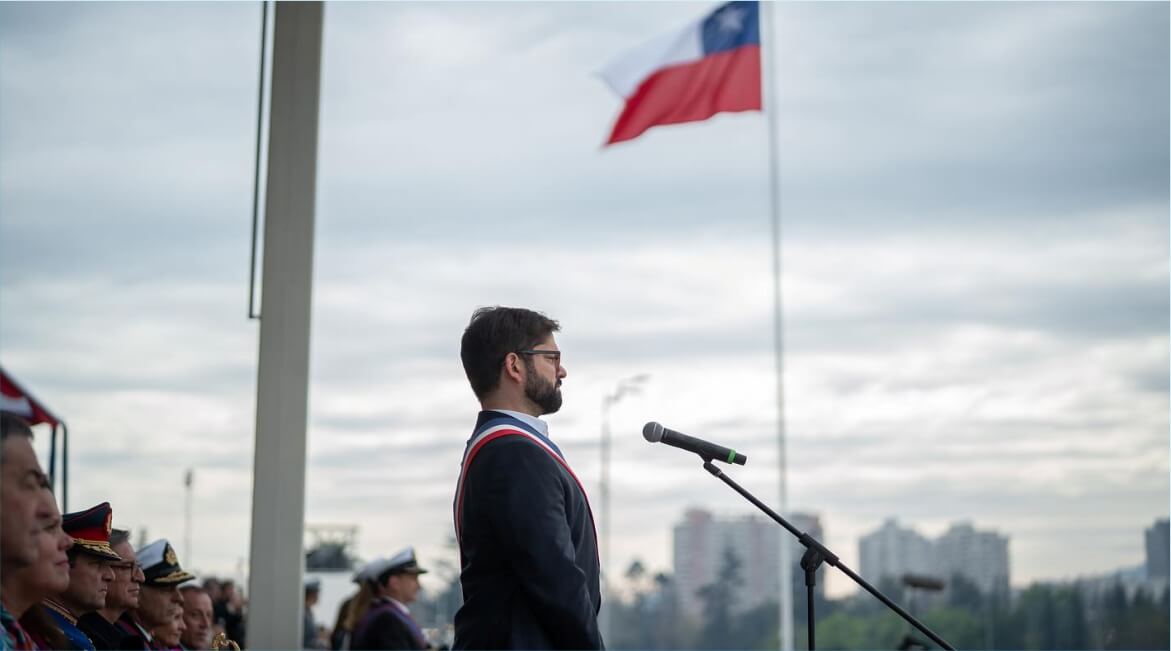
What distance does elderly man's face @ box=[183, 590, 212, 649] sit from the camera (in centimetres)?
502

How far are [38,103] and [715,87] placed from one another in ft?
22.5

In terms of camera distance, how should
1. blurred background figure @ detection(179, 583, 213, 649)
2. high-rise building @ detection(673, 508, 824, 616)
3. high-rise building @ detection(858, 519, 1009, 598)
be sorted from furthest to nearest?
high-rise building @ detection(673, 508, 824, 616) < high-rise building @ detection(858, 519, 1009, 598) < blurred background figure @ detection(179, 583, 213, 649)

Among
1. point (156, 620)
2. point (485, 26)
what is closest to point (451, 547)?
point (485, 26)

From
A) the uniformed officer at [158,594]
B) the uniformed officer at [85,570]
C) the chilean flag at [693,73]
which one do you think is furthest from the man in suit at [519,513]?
the chilean flag at [693,73]

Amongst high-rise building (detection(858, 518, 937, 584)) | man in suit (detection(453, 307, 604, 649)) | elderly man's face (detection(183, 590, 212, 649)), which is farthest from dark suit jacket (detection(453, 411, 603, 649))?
high-rise building (detection(858, 518, 937, 584))

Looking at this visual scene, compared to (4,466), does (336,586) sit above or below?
below

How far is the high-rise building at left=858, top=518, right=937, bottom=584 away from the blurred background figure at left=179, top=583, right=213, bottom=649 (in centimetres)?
2465

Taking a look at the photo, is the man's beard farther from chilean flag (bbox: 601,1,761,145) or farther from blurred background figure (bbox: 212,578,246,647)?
chilean flag (bbox: 601,1,761,145)

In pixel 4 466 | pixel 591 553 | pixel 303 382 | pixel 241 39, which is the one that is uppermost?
pixel 241 39

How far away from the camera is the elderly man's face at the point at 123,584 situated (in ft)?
12.1

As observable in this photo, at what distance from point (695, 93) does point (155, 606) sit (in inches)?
238

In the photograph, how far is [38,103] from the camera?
291cm

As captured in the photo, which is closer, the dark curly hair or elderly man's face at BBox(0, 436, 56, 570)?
elderly man's face at BBox(0, 436, 56, 570)

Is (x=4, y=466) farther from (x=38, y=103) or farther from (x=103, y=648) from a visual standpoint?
Result: (x=103, y=648)
